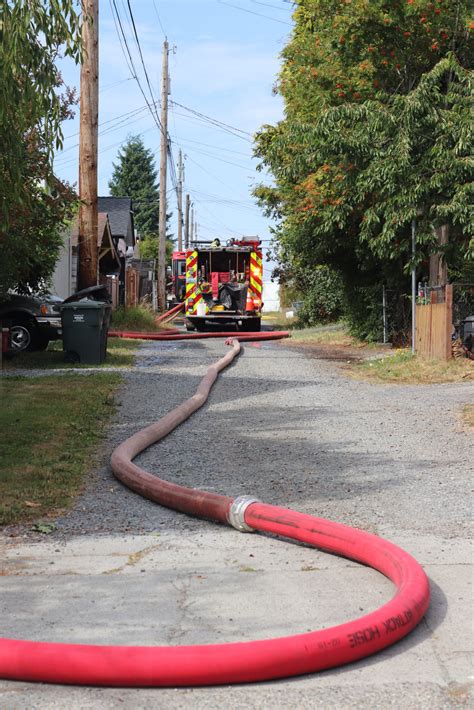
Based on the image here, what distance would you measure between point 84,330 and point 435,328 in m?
6.07

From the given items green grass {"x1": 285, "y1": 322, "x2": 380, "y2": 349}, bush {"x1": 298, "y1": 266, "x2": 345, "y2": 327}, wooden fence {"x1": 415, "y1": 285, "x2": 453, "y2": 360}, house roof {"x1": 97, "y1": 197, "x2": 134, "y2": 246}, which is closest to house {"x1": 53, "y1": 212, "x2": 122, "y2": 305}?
green grass {"x1": 285, "y1": 322, "x2": 380, "y2": 349}

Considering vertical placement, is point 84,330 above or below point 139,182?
below

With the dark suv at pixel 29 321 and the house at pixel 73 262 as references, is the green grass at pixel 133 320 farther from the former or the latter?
the dark suv at pixel 29 321

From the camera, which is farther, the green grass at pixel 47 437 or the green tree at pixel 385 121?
the green tree at pixel 385 121

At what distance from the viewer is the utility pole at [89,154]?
64.0 ft

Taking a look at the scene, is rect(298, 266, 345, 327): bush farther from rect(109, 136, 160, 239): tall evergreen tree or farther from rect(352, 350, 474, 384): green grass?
rect(109, 136, 160, 239): tall evergreen tree

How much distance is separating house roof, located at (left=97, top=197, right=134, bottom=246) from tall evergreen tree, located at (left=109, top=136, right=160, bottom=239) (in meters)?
39.1

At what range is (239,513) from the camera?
19.4 feet

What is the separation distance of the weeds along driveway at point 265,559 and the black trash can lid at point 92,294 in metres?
6.75

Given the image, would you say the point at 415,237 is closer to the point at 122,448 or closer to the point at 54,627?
the point at 122,448

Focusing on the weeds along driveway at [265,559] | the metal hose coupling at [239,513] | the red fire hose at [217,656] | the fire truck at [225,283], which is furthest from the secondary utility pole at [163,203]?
the red fire hose at [217,656]

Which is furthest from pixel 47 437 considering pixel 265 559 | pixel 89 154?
pixel 89 154

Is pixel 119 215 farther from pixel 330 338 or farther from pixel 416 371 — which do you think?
pixel 416 371

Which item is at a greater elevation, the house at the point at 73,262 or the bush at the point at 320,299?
the house at the point at 73,262
